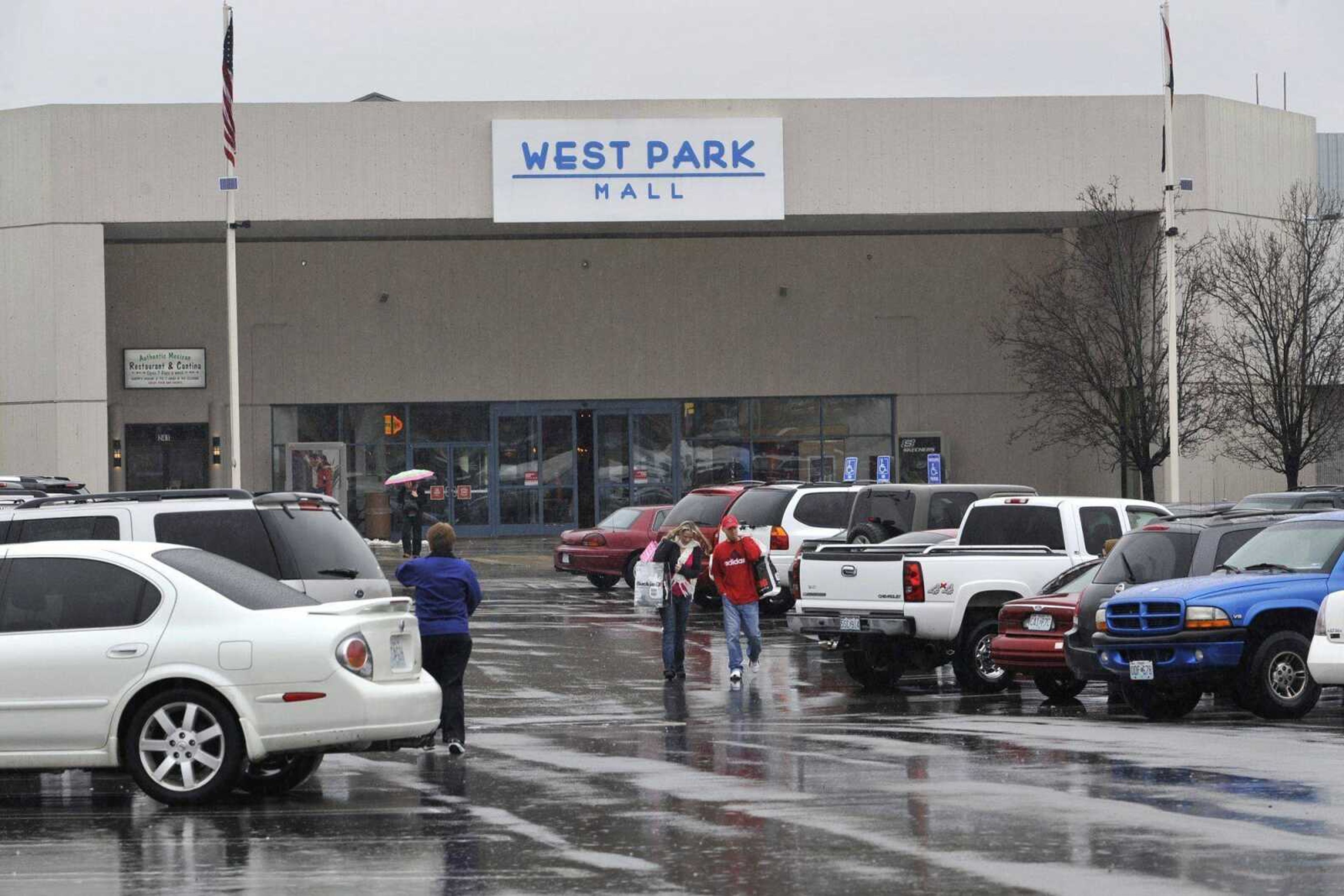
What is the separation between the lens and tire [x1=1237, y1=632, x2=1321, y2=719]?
1527 centimetres

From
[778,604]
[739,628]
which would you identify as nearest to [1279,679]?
[739,628]

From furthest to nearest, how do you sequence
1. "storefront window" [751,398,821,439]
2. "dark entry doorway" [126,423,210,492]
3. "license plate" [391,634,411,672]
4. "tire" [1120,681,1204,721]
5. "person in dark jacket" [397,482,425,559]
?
"storefront window" [751,398,821,439]
"dark entry doorway" [126,423,210,492]
"person in dark jacket" [397,482,425,559]
"tire" [1120,681,1204,721]
"license plate" [391,634,411,672]

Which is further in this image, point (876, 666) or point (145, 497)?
point (876, 666)

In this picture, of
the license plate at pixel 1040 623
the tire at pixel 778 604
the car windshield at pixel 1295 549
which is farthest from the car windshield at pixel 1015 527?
the tire at pixel 778 604

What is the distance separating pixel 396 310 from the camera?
2035 inches

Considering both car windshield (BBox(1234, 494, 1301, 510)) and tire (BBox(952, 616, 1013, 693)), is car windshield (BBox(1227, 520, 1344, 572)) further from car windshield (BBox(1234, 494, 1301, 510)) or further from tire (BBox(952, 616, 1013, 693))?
car windshield (BBox(1234, 494, 1301, 510))

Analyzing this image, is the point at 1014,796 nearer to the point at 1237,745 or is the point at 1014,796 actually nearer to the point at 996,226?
the point at 1237,745

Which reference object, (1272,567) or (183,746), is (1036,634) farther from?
(183,746)

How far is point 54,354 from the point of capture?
43688mm

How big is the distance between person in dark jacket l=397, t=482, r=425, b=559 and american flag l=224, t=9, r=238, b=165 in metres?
8.73

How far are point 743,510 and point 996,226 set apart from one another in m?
24.9

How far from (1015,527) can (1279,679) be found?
15.1 ft

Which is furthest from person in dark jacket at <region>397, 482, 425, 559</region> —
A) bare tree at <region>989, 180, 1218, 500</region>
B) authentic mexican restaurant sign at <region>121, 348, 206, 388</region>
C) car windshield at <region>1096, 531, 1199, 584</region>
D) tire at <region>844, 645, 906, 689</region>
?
car windshield at <region>1096, 531, 1199, 584</region>

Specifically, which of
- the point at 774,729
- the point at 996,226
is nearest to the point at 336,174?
the point at 996,226
